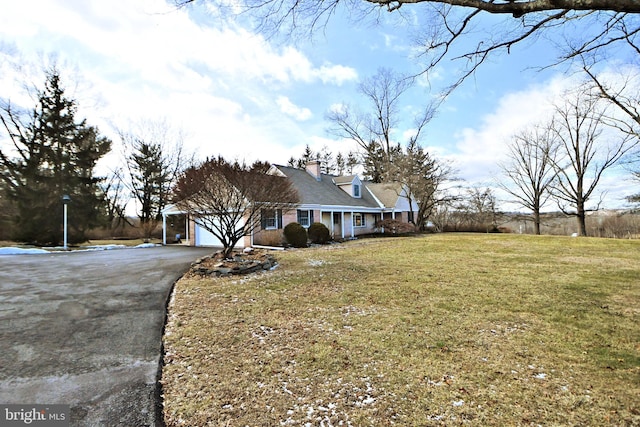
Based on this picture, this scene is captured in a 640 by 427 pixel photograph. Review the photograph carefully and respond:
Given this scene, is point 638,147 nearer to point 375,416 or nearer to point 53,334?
point 375,416

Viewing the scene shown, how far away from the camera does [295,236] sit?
15414 mm

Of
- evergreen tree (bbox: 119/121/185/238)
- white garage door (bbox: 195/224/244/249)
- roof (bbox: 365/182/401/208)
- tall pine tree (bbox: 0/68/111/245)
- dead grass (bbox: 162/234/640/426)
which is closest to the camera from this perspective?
dead grass (bbox: 162/234/640/426)

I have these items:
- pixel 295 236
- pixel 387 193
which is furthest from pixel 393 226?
pixel 295 236

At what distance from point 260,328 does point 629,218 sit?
105 ft

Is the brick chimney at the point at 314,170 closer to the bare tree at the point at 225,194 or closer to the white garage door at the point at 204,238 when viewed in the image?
the white garage door at the point at 204,238

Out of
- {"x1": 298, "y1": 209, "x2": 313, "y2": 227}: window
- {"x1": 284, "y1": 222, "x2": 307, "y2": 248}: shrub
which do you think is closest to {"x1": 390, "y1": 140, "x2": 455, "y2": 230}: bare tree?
{"x1": 298, "y1": 209, "x2": 313, "y2": 227}: window

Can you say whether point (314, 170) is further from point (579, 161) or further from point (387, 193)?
point (579, 161)

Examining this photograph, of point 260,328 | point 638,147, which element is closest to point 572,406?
point 260,328

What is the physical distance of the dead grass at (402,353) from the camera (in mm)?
2502

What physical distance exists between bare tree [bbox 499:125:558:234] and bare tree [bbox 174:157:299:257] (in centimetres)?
2693

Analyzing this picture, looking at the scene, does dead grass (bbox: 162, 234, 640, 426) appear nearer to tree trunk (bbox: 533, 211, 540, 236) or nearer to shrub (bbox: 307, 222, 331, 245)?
shrub (bbox: 307, 222, 331, 245)

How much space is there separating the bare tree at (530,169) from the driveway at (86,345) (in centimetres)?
3075

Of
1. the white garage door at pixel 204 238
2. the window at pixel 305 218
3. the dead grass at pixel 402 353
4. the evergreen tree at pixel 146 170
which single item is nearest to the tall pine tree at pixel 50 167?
the evergreen tree at pixel 146 170

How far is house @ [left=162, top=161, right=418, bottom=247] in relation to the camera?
56.7 ft
